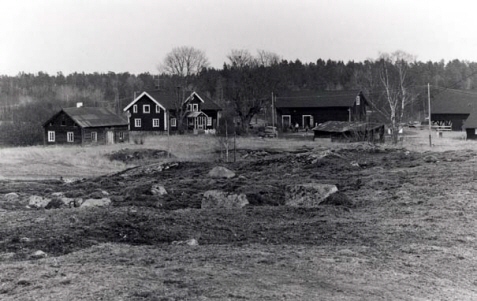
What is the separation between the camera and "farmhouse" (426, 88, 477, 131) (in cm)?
6969

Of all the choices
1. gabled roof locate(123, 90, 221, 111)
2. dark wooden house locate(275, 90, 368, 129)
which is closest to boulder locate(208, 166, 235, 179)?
gabled roof locate(123, 90, 221, 111)

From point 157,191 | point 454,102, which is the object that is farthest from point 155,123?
point 157,191

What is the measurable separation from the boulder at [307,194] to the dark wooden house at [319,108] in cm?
5253

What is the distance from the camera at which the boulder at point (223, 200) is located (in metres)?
14.5

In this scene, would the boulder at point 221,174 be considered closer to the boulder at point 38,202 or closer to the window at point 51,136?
the boulder at point 38,202

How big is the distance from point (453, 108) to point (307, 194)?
62286 millimetres

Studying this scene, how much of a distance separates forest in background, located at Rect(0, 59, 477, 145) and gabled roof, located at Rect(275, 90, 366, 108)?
7.07ft

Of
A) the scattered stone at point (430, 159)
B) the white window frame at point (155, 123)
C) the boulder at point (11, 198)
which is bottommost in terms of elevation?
the boulder at point (11, 198)

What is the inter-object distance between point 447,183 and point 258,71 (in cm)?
5806

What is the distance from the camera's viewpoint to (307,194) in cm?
1493

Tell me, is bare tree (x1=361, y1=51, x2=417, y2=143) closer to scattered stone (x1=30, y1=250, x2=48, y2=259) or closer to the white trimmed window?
the white trimmed window

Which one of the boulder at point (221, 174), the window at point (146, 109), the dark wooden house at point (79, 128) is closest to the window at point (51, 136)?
the dark wooden house at point (79, 128)

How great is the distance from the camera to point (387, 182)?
58.2 feet

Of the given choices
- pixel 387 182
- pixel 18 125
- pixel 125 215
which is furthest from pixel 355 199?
pixel 18 125
